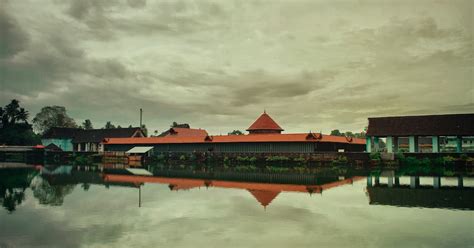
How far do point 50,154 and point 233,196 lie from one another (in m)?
66.8

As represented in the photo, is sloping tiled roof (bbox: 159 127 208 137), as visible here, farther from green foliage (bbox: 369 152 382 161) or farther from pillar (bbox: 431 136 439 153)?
pillar (bbox: 431 136 439 153)

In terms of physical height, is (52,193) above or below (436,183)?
below

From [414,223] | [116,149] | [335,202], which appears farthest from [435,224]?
[116,149]

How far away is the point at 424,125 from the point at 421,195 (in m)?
30.7

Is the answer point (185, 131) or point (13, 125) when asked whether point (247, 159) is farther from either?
point (13, 125)

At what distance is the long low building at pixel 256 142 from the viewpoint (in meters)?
52.7

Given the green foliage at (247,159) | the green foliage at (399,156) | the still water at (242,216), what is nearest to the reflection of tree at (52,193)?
the still water at (242,216)

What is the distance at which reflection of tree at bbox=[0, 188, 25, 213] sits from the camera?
18269 millimetres

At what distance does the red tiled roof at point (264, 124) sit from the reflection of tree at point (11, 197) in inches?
1704

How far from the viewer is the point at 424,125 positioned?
4834 centimetres

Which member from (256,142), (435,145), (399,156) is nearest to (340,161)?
(399,156)

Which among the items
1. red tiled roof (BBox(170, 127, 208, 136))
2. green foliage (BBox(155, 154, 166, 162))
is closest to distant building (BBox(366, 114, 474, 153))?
green foliage (BBox(155, 154, 166, 162))

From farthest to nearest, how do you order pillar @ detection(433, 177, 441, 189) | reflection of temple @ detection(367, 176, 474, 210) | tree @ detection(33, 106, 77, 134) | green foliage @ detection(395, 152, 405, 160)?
1. tree @ detection(33, 106, 77, 134)
2. green foliage @ detection(395, 152, 405, 160)
3. pillar @ detection(433, 177, 441, 189)
4. reflection of temple @ detection(367, 176, 474, 210)

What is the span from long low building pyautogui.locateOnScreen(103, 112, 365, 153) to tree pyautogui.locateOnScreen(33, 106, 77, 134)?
4719 cm
